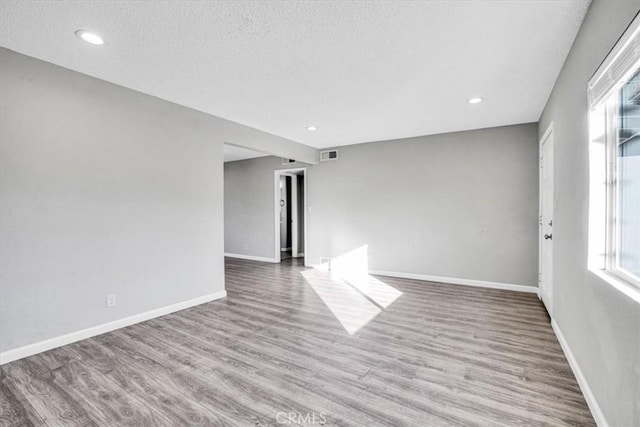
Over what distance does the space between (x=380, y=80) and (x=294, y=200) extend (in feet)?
17.2

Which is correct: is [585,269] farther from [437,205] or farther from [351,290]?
[437,205]

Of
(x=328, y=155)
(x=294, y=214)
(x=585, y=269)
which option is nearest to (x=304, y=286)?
(x=328, y=155)

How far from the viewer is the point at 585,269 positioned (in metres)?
2.02

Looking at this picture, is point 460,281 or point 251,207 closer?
point 460,281

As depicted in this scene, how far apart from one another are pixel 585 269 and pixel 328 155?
15.9ft

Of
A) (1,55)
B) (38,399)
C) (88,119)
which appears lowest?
(38,399)

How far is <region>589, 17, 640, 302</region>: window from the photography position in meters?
1.46

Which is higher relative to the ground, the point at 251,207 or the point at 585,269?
the point at 251,207

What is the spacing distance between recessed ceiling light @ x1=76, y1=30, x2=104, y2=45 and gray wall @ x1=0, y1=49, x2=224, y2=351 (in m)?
0.70

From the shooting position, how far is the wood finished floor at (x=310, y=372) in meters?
1.87

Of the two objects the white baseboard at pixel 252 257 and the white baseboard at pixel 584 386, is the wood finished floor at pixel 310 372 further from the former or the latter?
the white baseboard at pixel 252 257

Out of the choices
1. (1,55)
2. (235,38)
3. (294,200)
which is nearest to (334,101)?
(235,38)

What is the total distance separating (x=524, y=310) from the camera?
12.3ft

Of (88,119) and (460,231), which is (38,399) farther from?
(460,231)
